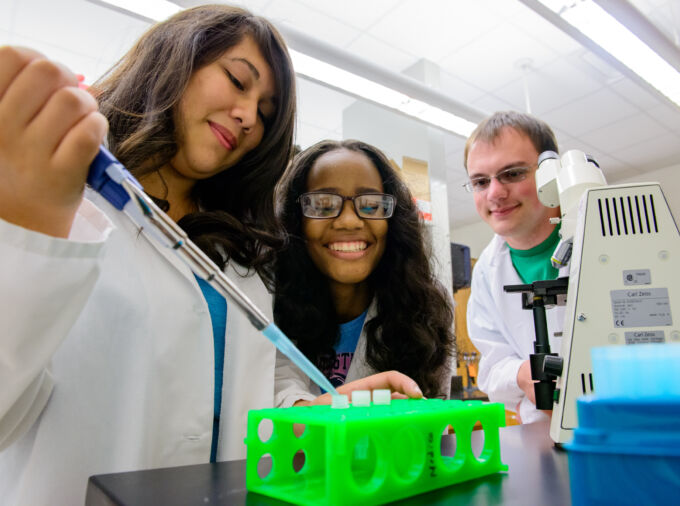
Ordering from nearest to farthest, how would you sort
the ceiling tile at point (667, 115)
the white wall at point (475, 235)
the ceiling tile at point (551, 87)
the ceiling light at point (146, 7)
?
the ceiling light at point (146, 7)
the ceiling tile at point (551, 87)
the ceiling tile at point (667, 115)
the white wall at point (475, 235)

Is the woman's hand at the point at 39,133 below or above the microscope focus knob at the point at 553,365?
above

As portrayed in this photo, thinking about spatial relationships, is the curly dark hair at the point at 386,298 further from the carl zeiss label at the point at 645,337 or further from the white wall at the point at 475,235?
the white wall at the point at 475,235

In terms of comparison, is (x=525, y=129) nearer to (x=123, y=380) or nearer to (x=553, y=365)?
(x=553, y=365)

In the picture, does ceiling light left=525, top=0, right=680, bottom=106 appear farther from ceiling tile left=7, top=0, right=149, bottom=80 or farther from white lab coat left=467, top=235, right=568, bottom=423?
ceiling tile left=7, top=0, right=149, bottom=80

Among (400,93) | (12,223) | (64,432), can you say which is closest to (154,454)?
(64,432)

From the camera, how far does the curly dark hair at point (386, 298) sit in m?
1.09

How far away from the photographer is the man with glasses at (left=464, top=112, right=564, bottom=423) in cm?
156

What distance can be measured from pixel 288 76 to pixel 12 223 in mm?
705

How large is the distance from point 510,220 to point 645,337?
1014 millimetres

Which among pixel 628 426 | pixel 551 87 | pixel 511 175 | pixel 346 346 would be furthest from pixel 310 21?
pixel 628 426

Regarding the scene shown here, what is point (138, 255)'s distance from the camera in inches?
32.4

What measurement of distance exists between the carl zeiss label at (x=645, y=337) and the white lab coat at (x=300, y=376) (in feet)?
1.73

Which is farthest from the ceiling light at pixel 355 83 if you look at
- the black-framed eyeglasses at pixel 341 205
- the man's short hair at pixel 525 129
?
the black-framed eyeglasses at pixel 341 205

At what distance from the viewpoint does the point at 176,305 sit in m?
0.81
